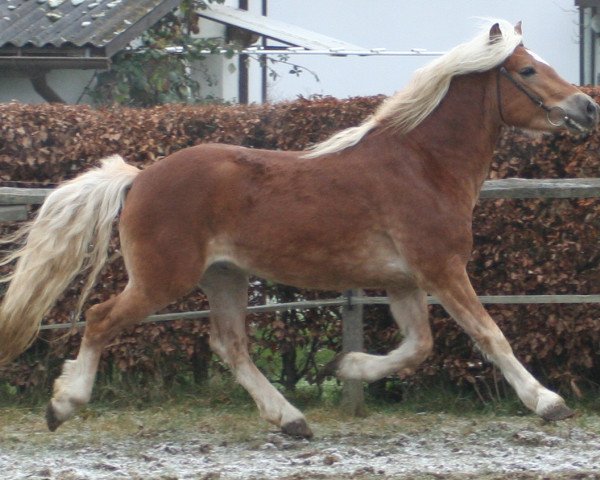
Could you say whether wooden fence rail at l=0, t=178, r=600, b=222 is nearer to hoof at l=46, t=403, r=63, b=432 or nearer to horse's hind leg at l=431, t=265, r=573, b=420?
horse's hind leg at l=431, t=265, r=573, b=420

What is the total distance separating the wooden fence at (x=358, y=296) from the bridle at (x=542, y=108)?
0.53 metres

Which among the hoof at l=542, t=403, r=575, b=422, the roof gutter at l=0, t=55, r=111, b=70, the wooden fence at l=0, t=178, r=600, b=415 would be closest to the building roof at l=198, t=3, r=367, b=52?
the roof gutter at l=0, t=55, r=111, b=70

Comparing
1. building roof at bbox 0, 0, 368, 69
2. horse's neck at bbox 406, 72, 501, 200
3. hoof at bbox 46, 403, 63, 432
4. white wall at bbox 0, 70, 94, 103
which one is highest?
building roof at bbox 0, 0, 368, 69

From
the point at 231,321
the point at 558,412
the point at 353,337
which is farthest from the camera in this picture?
the point at 353,337

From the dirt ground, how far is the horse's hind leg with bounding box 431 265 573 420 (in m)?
0.32

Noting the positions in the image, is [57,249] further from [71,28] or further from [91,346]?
[71,28]

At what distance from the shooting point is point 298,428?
6.01 m

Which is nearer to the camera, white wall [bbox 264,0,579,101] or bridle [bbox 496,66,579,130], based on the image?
bridle [bbox 496,66,579,130]

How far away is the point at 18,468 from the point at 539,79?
9.87 feet

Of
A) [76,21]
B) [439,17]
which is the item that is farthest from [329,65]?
[76,21]

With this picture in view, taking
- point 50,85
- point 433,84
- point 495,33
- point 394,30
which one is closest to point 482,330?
point 433,84

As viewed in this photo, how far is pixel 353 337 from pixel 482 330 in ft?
4.38

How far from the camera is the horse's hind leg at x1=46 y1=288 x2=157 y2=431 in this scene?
5.79m

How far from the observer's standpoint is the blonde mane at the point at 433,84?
19.2 feet
